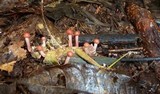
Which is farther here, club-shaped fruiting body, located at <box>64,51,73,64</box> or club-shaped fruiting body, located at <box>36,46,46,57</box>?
club-shaped fruiting body, located at <box>36,46,46,57</box>

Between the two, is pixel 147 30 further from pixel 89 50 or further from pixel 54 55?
pixel 54 55

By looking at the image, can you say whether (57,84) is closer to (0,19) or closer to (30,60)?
(30,60)

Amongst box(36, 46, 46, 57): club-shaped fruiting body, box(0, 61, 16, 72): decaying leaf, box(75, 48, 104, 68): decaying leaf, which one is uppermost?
box(36, 46, 46, 57): club-shaped fruiting body

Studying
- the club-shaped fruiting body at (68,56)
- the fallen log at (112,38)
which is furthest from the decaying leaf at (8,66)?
the fallen log at (112,38)

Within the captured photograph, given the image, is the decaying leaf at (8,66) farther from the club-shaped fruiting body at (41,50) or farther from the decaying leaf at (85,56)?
the decaying leaf at (85,56)

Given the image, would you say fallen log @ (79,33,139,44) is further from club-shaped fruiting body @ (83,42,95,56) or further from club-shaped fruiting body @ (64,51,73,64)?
club-shaped fruiting body @ (64,51,73,64)

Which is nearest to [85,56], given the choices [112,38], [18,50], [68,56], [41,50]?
[68,56]

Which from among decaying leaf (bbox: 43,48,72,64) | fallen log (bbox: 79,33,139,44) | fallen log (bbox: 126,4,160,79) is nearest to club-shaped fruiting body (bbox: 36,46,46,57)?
decaying leaf (bbox: 43,48,72,64)

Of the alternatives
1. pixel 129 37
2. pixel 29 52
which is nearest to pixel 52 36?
pixel 29 52
